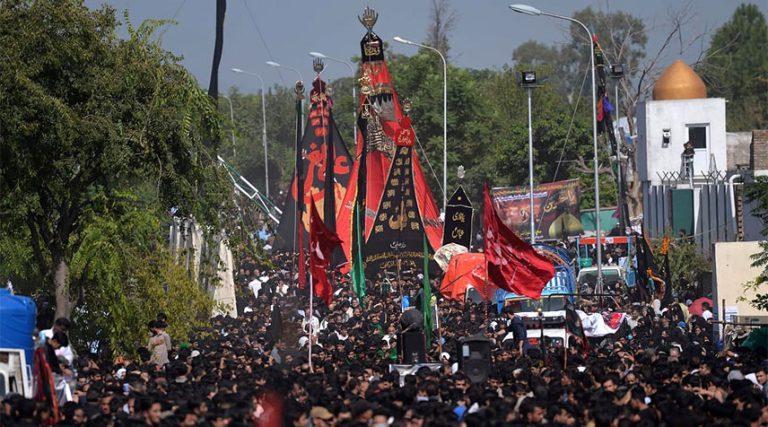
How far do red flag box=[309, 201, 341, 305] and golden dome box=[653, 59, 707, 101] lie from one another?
1340 inches

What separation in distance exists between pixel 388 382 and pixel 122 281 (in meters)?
6.41

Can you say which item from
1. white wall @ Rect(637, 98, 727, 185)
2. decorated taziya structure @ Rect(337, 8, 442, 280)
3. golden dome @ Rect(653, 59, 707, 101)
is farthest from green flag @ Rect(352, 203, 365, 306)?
golden dome @ Rect(653, 59, 707, 101)

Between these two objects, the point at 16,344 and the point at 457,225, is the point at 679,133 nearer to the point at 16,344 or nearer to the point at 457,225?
the point at 457,225

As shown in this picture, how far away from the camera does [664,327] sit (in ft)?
86.0

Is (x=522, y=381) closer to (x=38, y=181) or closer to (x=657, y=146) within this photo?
(x=38, y=181)

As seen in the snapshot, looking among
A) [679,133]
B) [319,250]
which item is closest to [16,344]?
[319,250]

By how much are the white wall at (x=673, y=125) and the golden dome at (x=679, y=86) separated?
185 centimetres

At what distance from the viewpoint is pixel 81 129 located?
19.8 m

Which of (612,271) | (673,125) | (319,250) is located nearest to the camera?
(319,250)

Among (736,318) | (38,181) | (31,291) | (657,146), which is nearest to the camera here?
(38,181)

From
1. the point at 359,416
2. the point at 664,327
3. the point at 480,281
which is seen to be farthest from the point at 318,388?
the point at 480,281

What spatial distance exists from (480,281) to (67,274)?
1148 centimetres

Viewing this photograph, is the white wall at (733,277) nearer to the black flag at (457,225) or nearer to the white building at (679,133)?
the black flag at (457,225)

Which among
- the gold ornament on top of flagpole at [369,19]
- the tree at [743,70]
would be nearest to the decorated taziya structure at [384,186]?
the gold ornament on top of flagpole at [369,19]
